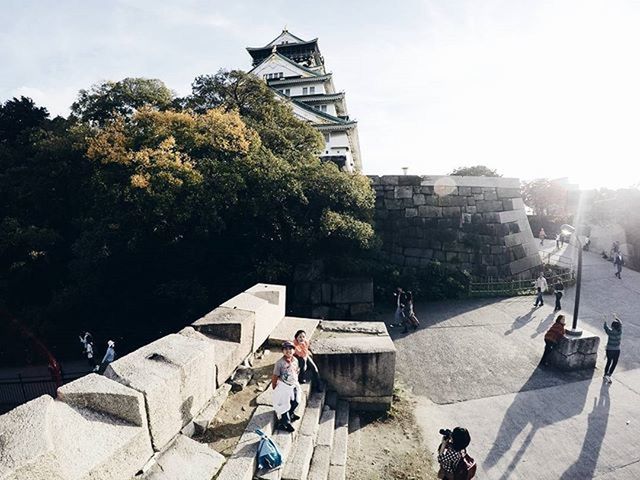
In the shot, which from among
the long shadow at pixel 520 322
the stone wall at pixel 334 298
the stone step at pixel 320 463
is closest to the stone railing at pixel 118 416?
the stone step at pixel 320 463

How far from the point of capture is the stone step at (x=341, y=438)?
4723 mm

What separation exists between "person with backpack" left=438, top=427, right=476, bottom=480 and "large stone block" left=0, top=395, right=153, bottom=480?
9.91ft

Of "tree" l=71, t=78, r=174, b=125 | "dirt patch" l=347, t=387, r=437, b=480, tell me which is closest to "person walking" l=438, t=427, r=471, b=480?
"dirt patch" l=347, t=387, r=437, b=480

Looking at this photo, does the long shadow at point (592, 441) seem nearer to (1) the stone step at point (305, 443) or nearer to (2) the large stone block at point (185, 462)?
(1) the stone step at point (305, 443)

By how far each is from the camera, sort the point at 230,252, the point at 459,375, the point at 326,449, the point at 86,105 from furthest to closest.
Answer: the point at 86,105, the point at 230,252, the point at 459,375, the point at 326,449

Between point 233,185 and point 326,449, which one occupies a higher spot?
point 233,185

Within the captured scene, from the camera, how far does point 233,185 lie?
11.2 m

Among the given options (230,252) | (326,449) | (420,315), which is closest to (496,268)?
(420,315)

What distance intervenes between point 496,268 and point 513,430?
10007mm

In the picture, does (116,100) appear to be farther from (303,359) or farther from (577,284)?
(577,284)

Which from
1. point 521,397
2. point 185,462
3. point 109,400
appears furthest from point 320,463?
point 521,397

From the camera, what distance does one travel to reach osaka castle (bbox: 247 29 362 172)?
26.1m

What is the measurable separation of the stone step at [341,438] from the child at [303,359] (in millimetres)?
535

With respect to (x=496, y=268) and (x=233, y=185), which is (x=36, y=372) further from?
(x=496, y=268)
